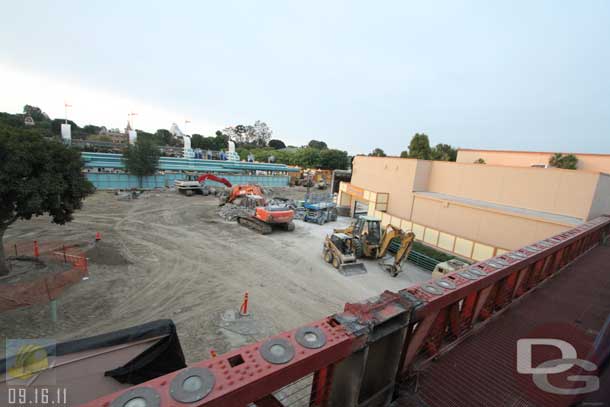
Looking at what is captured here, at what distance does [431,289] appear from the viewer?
2.90 metres

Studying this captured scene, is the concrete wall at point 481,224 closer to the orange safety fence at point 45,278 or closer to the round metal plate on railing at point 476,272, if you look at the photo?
the round metal plate on railing at point 476,272

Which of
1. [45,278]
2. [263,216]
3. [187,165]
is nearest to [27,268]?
[45,278]

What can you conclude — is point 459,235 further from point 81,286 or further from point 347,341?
point 81,286

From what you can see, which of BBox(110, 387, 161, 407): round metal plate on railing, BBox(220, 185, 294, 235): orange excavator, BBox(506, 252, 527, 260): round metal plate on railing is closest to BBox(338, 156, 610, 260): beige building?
BBox(220, 185, 294, 235): orange excavator

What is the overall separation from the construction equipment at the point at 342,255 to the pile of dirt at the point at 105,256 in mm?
9541

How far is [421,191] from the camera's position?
19.4 metres

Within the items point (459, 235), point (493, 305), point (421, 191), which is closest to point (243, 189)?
point (421, 191)

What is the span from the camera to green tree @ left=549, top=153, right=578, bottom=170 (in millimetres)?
24772

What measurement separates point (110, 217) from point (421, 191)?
73.6 ft

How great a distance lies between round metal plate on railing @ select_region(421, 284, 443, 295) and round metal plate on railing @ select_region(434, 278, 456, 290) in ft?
0.44

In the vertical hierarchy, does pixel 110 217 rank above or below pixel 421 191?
below

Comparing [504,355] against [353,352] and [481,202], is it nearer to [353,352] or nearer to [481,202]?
[353,352]

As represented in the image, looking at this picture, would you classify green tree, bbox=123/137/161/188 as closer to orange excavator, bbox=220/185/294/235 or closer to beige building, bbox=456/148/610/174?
orange excavator, bbox=220/185/294/235

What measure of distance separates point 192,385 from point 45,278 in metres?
12.3
